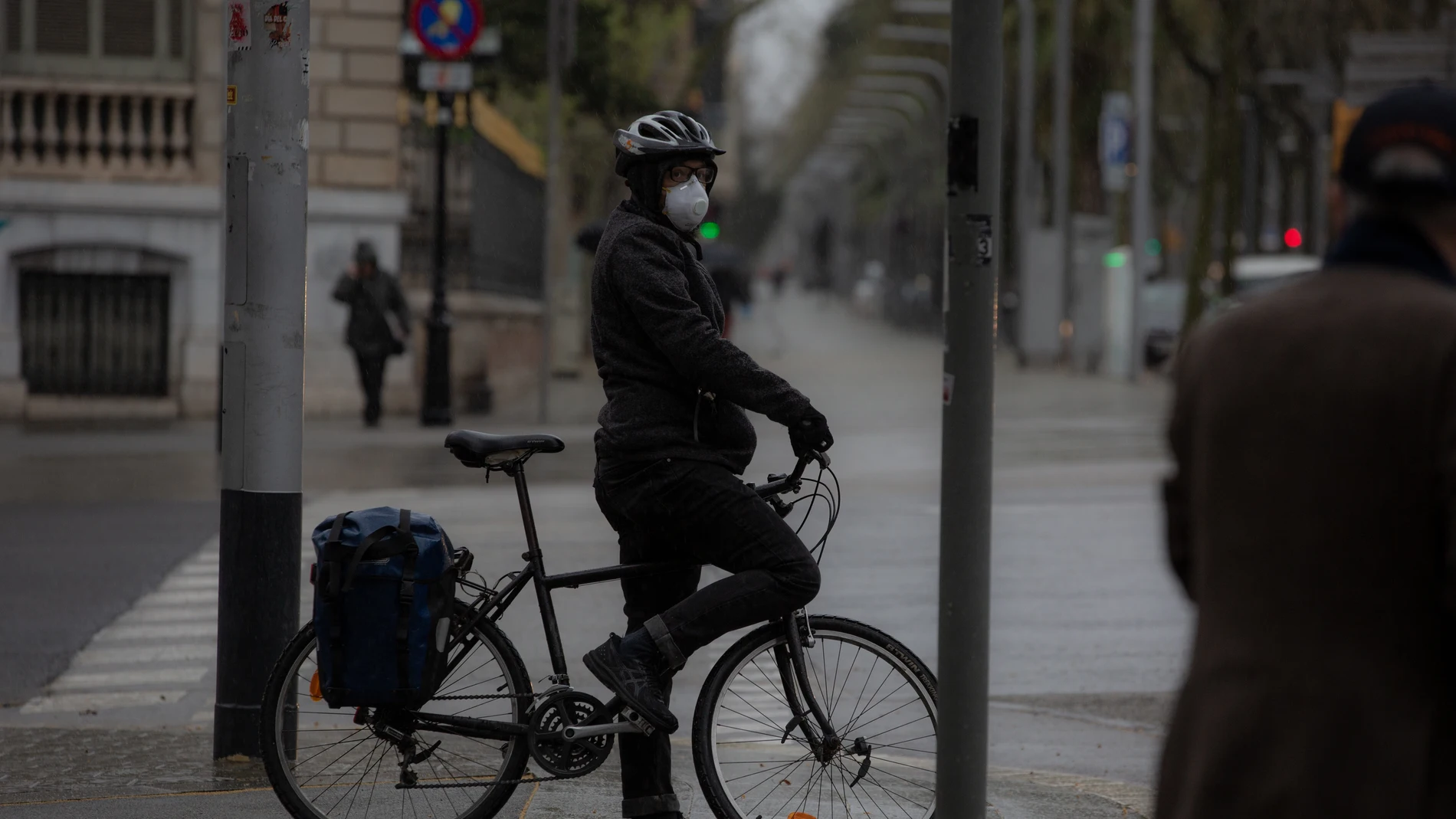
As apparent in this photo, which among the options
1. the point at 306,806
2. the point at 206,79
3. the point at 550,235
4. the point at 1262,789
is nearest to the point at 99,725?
the point at 306,806

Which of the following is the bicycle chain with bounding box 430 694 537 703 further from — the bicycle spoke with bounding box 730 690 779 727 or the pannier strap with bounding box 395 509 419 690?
the bicycle spoke with bounding box 730 690 779 727

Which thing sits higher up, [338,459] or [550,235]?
[550,235]

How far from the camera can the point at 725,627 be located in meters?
4.89

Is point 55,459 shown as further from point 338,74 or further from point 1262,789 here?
point 1262,789

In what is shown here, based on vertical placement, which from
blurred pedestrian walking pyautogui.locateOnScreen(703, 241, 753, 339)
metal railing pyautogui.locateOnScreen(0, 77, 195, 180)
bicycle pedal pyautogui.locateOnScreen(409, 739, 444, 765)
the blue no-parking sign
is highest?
the blue no-parking sign

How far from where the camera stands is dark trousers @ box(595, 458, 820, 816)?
15.9 ft

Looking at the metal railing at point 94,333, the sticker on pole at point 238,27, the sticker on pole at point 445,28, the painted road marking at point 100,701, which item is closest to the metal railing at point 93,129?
the metal railing at point 94,333

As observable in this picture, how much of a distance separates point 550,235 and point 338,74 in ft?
10.3

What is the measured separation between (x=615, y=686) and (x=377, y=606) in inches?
24.1

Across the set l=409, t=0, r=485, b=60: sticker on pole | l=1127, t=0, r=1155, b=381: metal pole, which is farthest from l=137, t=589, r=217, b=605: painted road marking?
l=1127, t=0, r=1155, b=381: metal pole

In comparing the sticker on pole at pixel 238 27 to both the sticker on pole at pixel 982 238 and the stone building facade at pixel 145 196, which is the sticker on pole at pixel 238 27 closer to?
the sticker on pole at pixel 982 238

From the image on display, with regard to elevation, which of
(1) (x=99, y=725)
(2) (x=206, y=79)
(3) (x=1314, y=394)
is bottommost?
(1) (x=99, y=725)

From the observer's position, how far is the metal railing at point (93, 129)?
20656 mm

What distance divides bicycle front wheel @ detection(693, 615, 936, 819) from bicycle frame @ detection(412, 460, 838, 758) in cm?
2
